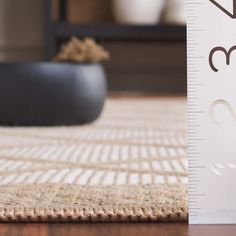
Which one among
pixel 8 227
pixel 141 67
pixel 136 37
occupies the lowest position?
pixel 141 67

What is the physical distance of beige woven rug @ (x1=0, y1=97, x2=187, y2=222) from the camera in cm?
43

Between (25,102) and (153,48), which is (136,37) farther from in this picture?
(25,102)

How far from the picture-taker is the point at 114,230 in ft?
1.32

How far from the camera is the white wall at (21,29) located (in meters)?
2.25

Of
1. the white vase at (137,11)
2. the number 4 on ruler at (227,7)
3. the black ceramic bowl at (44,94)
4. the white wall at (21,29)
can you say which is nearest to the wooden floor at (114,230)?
the number 4 on ruler at (227,7)

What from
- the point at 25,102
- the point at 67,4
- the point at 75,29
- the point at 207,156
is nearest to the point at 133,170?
the point at 207,156

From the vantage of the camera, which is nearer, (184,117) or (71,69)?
(71,69)

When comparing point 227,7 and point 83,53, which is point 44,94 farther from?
point 227,7

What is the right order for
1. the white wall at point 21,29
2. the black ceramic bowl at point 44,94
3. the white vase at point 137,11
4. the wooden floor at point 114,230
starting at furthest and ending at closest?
the white wall at point 21,29, the white vase at point 137,11, the black ceramic bowl at point 44,94, the wooden floor at point 114,230

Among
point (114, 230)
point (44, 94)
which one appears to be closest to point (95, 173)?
point (114, 230)

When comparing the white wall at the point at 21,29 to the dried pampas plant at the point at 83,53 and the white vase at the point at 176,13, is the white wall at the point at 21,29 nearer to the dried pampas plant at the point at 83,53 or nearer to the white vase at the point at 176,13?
the white vase at the point at 176,13

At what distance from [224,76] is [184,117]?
0.83m

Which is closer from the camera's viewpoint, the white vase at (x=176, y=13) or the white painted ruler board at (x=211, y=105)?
the white painted ruler board at (x=211, y=105)

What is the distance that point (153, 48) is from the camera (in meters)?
2.31
